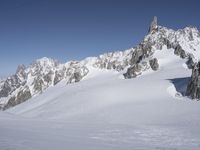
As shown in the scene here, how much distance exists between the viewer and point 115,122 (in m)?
42.2

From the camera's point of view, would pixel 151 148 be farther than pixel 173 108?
No

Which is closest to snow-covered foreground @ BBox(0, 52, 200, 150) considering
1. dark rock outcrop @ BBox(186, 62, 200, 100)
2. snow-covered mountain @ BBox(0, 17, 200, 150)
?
snow-covered mountain @ BBox(0, 17, 200, 150)

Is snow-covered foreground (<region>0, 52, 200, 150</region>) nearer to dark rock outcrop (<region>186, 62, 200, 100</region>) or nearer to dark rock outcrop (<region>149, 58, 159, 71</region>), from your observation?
dark rock outcrop (<region>186, 62, 200, 100</region>)

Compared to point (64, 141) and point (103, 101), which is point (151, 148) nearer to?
point (64, 141)

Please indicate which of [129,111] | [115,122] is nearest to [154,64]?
[129,111]

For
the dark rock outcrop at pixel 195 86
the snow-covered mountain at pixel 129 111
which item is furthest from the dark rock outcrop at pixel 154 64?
the dark rock outcrop at pixel 195 86

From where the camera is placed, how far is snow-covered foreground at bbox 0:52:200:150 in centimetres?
1784

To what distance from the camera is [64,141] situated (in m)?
17.8

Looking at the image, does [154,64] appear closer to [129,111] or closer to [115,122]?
[129,111]

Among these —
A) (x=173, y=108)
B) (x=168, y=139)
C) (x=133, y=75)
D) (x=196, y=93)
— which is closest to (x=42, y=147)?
(x=168, y=139)

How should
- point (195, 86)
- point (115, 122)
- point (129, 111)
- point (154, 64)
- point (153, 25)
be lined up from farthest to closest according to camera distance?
point (153, 25)
point (154, 64)
point (195, 86)
point (129, 111)
point (115, 122)

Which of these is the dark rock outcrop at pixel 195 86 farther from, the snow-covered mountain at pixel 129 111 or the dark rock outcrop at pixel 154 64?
the dark rock outcrop at pixel 154 64

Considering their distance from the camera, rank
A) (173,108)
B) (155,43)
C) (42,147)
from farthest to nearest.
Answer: (155,43) < (173,108) < (42,147)

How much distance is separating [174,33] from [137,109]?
83370 mm
